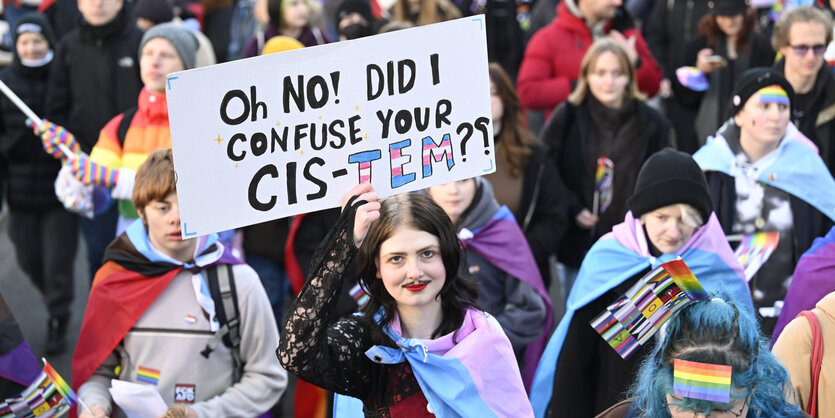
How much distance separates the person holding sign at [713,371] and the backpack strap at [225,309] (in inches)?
68.0

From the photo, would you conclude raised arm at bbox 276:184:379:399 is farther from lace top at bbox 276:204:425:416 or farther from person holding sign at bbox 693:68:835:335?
person holding sign at bbox 693:68:835:335

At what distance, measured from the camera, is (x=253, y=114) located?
3438mm

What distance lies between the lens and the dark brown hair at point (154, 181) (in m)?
4.41

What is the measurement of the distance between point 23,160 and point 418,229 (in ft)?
15.2

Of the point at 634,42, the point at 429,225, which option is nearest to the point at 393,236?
the point at 429,225

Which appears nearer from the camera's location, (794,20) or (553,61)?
(794,20)

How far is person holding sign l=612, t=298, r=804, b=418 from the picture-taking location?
3.12m

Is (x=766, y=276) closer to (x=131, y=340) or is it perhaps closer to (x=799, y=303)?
(x=799, y=303)

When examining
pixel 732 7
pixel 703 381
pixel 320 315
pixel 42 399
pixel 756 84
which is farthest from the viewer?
pixel 732 7

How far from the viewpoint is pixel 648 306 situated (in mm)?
3600

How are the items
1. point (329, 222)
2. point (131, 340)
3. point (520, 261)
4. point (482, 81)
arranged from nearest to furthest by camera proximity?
point (482, 81) < point (131, 340) < point (520, 261) < point (329, 222)

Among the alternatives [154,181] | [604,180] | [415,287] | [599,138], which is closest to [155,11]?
[599,138]

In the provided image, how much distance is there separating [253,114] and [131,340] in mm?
1422

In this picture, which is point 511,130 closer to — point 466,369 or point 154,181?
point 154,181
